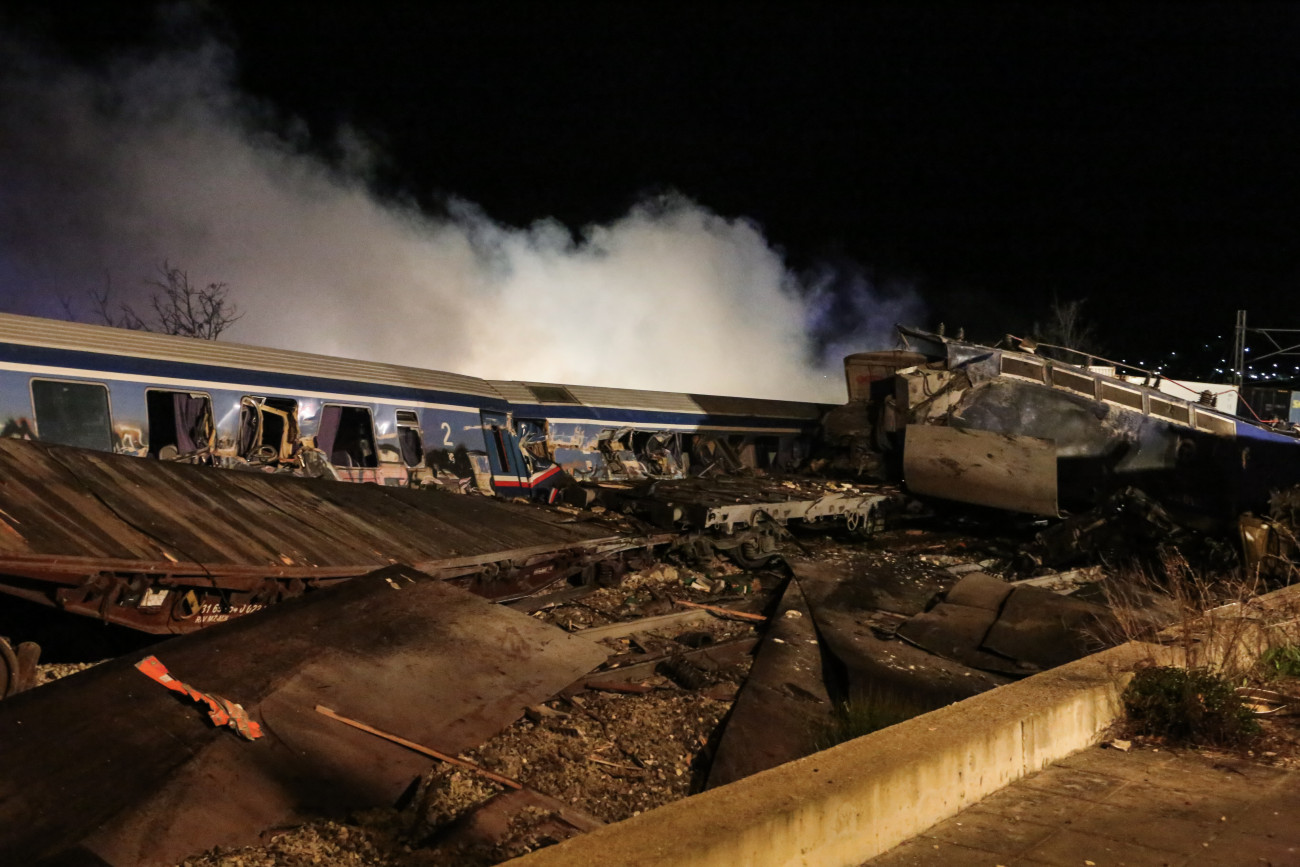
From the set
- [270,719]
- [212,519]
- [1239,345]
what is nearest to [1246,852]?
[270,719]

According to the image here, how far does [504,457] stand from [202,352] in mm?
5014

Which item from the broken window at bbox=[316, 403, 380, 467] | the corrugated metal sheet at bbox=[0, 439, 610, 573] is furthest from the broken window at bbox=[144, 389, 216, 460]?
the corrugated metal sheet at bbox=[0, 439, 610, 573]

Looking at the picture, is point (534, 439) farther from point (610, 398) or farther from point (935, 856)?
point (935, 856)

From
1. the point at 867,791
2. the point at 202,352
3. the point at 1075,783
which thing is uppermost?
the point at 202,352

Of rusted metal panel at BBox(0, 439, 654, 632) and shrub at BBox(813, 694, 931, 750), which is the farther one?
rusted metal panel at BBox(0, 439, 654, 632)

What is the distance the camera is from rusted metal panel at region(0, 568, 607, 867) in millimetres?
3992

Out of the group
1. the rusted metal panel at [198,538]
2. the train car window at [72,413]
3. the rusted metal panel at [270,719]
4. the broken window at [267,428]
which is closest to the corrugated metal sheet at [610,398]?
the broken window at [267,428]

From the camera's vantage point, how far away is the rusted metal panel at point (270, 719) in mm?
3992

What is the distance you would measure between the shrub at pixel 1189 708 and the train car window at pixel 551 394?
11.4 m

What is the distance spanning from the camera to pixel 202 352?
1017 cm

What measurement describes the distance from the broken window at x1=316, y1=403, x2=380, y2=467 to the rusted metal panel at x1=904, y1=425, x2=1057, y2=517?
8319mm

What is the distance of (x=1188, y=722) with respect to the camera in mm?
4426

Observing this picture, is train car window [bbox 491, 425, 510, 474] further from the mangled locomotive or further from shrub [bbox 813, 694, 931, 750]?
shrub [bbox 813, 694, 931, 750]

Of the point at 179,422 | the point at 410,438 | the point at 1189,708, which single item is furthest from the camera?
the point at 410,438
